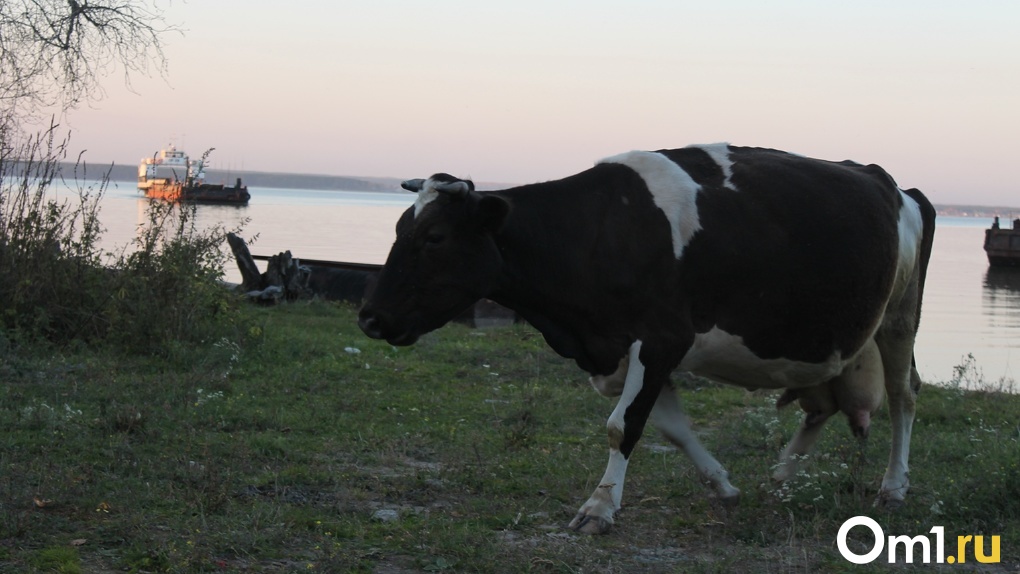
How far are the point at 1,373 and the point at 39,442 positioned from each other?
2.83m

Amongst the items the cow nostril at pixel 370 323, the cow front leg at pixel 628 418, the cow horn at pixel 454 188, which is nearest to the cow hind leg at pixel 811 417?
the cow front leg at pixel 628 418

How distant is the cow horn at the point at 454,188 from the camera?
605 cm

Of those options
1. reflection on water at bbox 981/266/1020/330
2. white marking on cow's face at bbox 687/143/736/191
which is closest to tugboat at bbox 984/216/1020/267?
reflection on water at bbox 981/266/1020/330

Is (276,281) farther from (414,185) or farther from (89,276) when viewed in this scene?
(414,185)

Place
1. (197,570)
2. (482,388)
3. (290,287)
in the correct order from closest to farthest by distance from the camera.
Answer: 1. (197,570)
2. (482,388)
3. (290,287)

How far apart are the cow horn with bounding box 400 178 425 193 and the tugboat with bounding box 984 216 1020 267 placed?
48.8 meters

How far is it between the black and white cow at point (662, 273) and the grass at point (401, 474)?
1.60ft

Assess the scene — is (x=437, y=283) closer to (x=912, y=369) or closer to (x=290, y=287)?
(x=912, y=369)

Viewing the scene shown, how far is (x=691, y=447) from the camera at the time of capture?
654cm

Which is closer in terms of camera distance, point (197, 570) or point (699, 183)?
point (197, 570)

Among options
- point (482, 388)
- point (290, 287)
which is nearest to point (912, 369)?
point (482, 388)

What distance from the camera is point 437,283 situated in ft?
20.1

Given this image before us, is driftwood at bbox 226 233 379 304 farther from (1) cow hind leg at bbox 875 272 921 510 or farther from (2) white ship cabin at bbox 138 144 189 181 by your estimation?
(1) cow hind leg at bbox 875 272 921 510

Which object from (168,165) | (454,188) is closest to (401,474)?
(454,188)
